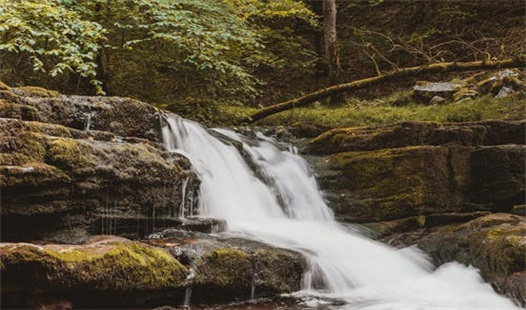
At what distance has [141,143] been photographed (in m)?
5.55

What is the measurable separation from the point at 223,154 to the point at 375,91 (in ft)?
24.0

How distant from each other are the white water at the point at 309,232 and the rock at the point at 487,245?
13cm

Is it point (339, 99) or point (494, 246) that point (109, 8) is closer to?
point (339, 99)

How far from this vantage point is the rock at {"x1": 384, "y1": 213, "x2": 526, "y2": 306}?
4.75 m

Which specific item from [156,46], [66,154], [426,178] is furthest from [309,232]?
[156,46]

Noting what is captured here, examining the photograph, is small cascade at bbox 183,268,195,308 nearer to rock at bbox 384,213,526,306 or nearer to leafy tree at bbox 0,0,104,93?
rock at bbox 384,213,526,306

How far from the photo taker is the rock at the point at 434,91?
1112 centimetres

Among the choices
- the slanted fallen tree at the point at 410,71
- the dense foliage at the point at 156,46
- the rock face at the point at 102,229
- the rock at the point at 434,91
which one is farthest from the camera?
the rock at the point at 434,91

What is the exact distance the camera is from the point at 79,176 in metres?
4.48

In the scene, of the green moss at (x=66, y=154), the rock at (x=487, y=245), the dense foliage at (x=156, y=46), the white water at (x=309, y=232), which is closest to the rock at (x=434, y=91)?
the dense foliage at (x=156, y=46)

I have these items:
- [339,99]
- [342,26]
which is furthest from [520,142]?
[342,26]

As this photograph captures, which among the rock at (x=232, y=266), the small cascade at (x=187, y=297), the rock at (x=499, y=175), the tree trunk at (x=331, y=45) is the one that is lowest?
the small cascade at (x=187, y=297)

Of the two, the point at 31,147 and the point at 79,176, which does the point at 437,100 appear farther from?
the point at 31,147

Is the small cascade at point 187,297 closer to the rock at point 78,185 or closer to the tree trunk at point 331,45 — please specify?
Answer: the rock at point 78,185
